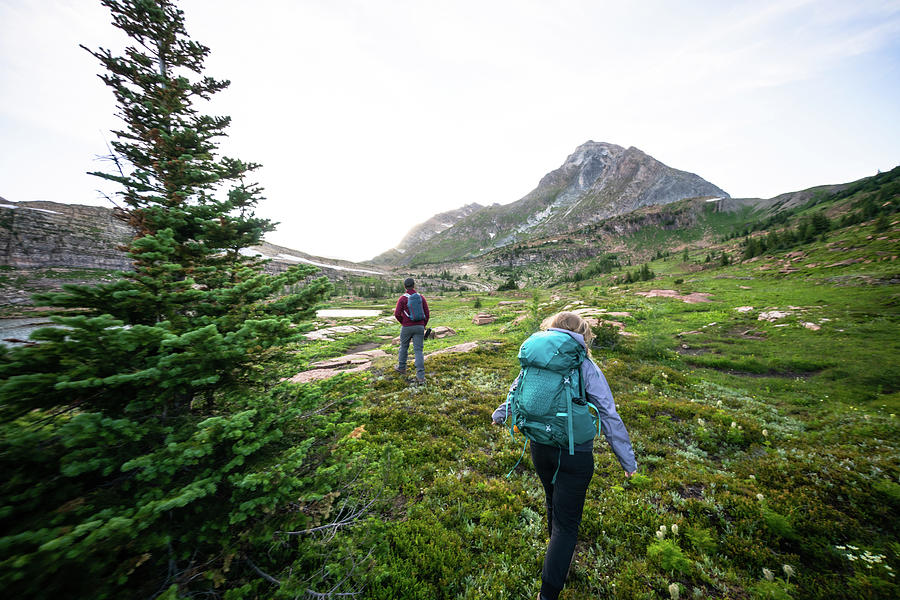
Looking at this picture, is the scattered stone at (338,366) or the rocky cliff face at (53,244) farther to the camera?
the rocky cliff face at (53,244)

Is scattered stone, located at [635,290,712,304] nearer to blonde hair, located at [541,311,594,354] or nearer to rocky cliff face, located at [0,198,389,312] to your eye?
blonde hair, located at [541,311,594,354]

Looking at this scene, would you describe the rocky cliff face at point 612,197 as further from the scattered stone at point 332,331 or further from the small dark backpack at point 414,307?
the small dark backpack at point 414,307

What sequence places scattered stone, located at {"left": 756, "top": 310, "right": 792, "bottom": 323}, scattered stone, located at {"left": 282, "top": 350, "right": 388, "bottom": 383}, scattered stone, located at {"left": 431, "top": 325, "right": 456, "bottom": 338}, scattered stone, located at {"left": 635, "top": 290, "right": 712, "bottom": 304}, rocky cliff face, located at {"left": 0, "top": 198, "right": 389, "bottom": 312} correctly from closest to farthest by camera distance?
scattered stone, located at {"left": 282, "top": 350, "right": 388, "bottom": 383}
scattered stone, located at {"left": 756, "top": 310, "right": 792, "bottom": 323}
scattered stone, located at {"left": 431, "top": 325, "right": 456, "bottom": 338}
scattered stone, located at {"left": 635, "top": 290, "right": 712, "bottom": 304}
rocky cliff face, located at {"left": 0, "top": 198, "right": 389, "bottom": 312}

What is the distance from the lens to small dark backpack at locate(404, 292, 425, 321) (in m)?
9.98

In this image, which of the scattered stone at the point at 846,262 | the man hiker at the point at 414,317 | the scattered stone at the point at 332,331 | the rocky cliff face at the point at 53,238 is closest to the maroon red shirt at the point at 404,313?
the man hiker at the point at 414,317

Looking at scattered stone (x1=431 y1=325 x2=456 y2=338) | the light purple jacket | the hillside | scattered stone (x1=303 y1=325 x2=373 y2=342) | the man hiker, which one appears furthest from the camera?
scattered stone (x1=431 y1=325 x2=456 y2=338)

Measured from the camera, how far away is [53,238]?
169 ft

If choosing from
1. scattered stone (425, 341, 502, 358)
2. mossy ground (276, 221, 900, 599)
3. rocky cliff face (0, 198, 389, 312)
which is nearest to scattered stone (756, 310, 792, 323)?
mossy ground (276, 221, 900, 599)

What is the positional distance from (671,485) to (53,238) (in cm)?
9254

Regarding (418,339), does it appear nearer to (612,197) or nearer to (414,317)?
(414,317)

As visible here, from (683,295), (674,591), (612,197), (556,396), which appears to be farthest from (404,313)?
(612,197)

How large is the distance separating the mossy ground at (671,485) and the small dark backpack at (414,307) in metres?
2.68

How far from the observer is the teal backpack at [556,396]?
11.9ft

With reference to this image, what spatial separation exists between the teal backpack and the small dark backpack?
6.53m
